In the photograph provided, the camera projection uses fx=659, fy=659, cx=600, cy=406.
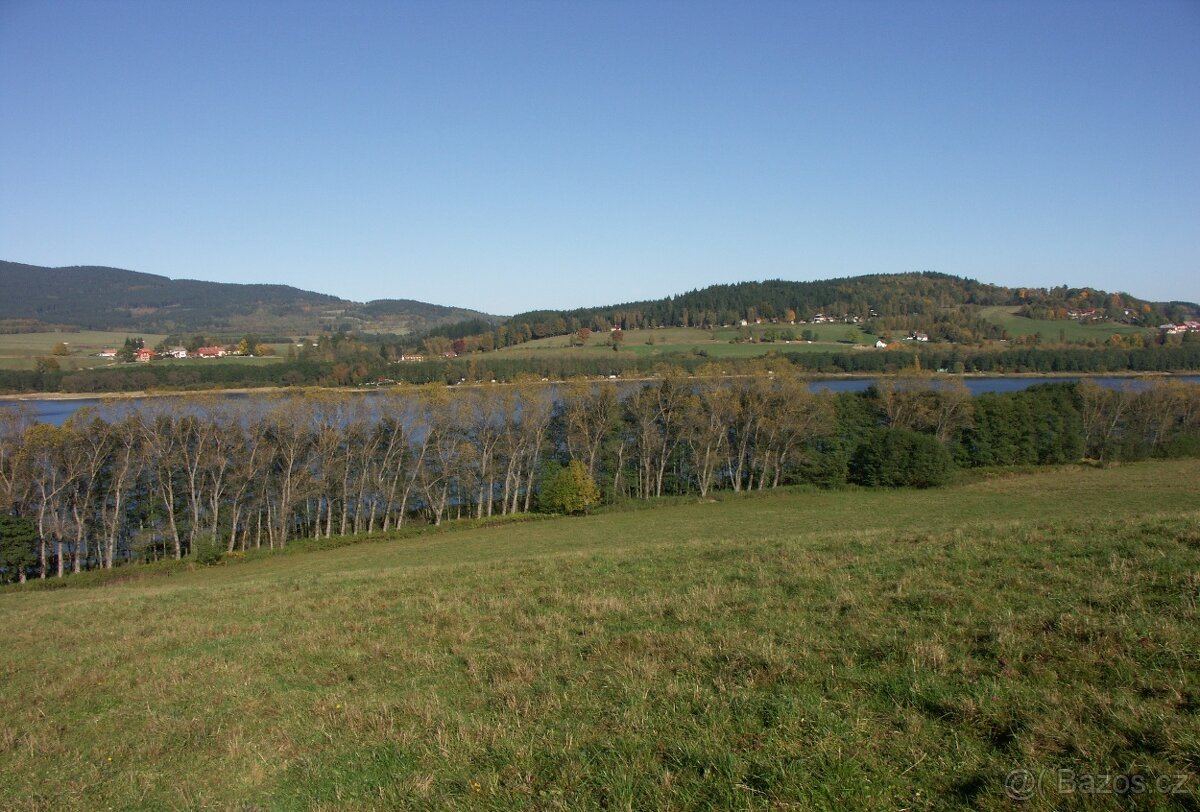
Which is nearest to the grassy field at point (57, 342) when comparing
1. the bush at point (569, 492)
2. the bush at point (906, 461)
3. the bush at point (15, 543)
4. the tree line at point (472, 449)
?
the tree line at point (472, 449)

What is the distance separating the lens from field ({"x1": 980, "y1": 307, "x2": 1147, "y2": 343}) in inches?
5699

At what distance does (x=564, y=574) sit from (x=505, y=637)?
4.34 m

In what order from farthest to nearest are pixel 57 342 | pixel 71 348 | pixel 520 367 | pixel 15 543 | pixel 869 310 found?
pixel 869 310 < pixel 57 342 < pixel 71 348 < pixel 520 367 < pixel 15 543

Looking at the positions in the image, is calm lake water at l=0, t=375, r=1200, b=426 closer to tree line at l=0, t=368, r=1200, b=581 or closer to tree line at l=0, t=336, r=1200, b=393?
tree line at l=0, t=336, r=1200, b=393

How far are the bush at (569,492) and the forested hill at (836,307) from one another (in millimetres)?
108874

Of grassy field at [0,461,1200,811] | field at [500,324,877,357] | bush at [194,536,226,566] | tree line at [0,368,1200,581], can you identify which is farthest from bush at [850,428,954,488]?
field at [500,324,877,357]

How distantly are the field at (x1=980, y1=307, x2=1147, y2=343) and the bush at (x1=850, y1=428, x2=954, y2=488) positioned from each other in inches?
4445

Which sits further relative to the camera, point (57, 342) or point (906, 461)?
point (57, 342)

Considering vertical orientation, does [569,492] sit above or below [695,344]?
below

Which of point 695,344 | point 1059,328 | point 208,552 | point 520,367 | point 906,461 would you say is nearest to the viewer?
point 208,552

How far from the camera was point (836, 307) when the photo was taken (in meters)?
180

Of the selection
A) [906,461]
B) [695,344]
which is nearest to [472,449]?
[906,461]

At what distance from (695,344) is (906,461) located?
85.0m

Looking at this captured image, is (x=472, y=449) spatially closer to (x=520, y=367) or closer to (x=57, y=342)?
(x=520, y=367)
